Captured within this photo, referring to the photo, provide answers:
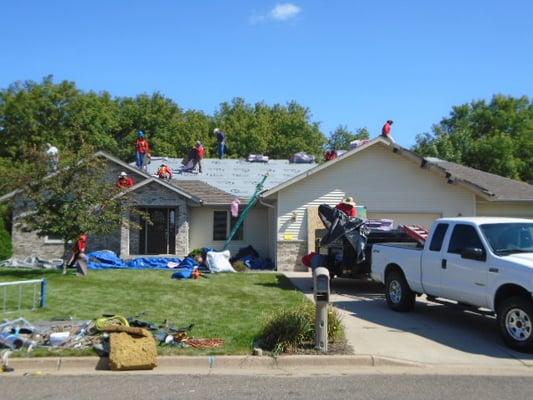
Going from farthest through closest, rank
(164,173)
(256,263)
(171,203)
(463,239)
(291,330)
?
(164,173) → (171,203) → (256,263) → (463,239) → (291,330)

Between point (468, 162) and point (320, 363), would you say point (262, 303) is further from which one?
point (468, 162)

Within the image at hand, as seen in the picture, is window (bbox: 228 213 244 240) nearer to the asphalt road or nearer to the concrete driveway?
the concrete driveway

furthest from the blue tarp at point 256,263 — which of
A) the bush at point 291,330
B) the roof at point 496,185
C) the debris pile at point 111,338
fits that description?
the bush at point 291,330

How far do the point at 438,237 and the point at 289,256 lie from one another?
429 inches

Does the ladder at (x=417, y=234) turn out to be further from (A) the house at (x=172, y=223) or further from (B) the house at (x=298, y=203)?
(A) the house at (x=172, y=223)

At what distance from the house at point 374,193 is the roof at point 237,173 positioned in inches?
146

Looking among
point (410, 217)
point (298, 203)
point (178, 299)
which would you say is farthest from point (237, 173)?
point (178, 299)

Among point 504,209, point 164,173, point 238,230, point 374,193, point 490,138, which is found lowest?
point 238,230

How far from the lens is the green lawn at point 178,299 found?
33.4 feet

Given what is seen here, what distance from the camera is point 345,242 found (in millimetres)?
15609

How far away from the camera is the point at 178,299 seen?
43.9 feet

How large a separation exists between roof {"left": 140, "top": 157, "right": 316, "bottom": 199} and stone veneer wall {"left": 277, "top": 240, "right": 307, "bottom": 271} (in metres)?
3.94

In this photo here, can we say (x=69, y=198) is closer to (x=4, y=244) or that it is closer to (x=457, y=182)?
(x=4, y=244)

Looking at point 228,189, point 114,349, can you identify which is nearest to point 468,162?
point 228,189
